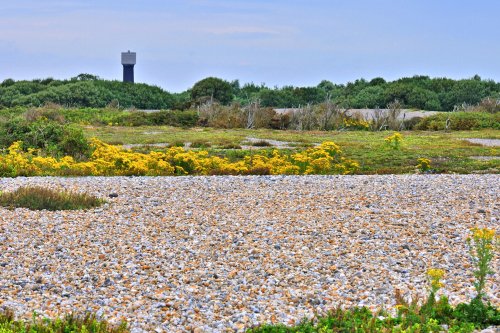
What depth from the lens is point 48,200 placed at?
1024cm

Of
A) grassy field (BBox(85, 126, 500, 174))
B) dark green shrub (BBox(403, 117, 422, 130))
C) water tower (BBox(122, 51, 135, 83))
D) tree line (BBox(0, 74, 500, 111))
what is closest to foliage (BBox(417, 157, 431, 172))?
grassy field (BBox(85, 126, 500, 174))

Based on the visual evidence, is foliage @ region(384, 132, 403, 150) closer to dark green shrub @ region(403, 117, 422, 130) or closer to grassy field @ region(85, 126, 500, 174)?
grassy field @ region(85, 126, 500, 174)

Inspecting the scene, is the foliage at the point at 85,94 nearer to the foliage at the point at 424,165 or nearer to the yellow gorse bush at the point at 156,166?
the yellow gorse bush at the point at 156,166

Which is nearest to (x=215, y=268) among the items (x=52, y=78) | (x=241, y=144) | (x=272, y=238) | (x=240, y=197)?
(x=272, y=238)

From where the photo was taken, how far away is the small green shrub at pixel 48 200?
10.2 metres

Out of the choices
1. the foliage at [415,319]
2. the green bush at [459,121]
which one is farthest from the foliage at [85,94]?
the foliage at [415,319]

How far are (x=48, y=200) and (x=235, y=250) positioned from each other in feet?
11.5

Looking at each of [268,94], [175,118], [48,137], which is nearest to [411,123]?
[175,118]

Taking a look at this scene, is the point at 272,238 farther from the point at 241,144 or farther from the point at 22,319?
the point at 241,144

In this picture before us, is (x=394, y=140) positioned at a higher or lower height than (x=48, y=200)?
higher

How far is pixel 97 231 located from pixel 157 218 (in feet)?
3.09

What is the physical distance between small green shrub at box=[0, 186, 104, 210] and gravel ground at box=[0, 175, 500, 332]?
283 millimetres

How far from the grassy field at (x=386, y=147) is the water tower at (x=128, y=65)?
26.4 metres

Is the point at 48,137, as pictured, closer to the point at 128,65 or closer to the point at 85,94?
the point at 85,94
